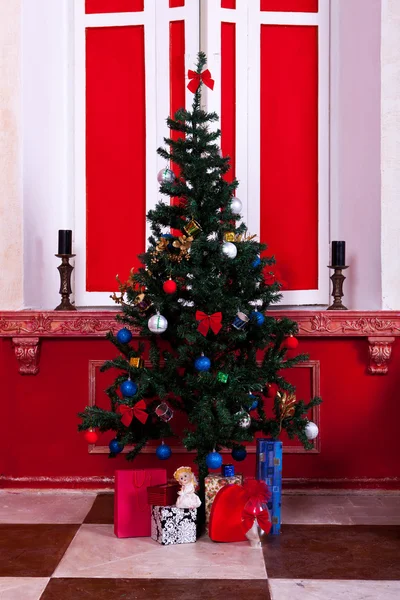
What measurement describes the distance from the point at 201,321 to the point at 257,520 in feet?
2.62

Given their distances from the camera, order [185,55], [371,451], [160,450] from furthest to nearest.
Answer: [185,55] < [371,451] < [160,450]

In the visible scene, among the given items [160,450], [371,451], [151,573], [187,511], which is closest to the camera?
[151,573]

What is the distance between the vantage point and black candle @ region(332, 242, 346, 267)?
3750mm

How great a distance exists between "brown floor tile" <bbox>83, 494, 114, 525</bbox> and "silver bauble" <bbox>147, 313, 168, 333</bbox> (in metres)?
0.88

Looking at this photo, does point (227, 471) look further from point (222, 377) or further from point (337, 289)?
point (337, 289)

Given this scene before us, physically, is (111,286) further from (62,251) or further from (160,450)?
(160,450)

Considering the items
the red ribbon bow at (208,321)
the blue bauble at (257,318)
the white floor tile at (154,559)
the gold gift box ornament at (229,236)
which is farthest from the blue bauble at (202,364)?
the white floor tile at (154,559)

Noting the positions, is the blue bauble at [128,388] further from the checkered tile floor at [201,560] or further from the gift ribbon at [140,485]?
the checkered tile floor at [201,560]

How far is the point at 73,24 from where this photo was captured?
413 centimetres

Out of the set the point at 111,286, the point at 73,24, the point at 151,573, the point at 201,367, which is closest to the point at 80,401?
the point at 111,286

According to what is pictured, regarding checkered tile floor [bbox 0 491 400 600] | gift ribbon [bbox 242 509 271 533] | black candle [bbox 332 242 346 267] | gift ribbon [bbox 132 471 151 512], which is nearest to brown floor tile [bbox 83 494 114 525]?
checkered tile floor [bbox 0 491 400 600]

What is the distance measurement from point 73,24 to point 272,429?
247 centimetres

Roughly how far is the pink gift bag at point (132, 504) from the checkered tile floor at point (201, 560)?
6 centimetres

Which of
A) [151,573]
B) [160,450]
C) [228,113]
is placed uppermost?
[228,113]
